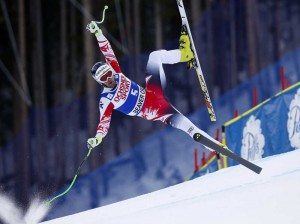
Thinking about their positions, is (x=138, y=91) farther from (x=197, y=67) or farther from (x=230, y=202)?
(x=230, y=202)

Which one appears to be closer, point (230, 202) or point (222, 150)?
point (230, 202)

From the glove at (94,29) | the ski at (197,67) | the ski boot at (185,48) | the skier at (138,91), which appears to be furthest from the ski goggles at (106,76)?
the ski at (197,67)

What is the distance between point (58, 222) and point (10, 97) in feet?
7.24

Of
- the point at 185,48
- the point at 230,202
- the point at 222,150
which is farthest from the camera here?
the point at 185,48

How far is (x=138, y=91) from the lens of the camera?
5.54m

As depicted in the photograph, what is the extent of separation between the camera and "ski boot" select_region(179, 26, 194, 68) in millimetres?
5832

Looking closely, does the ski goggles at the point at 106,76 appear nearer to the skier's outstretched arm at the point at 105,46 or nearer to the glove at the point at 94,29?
the skier's outstretched arm at the point at 105,46

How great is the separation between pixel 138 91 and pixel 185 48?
0.66 metres

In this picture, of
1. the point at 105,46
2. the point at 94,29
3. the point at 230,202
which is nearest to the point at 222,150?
the point at 105,46

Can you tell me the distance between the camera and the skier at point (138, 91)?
17.9ft

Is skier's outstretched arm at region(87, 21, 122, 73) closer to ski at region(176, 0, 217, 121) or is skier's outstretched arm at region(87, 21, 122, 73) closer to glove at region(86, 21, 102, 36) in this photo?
glove at region(86, 21, 102, 36)

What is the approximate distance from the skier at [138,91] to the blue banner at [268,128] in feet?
1.12

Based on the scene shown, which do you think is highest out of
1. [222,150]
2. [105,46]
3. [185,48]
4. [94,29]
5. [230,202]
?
[94,29]

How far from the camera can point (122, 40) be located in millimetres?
6602
